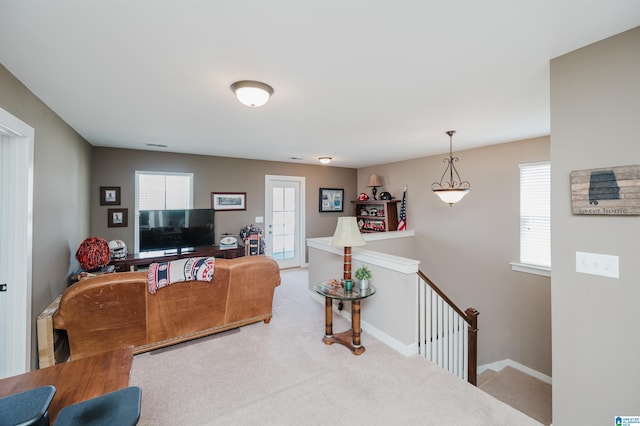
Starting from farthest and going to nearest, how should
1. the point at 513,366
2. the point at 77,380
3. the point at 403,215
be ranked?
the point at 403,215, the point at 513,366, the point at 77,380

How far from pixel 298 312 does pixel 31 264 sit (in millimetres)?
2718

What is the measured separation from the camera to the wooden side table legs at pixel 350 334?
9.07 ft

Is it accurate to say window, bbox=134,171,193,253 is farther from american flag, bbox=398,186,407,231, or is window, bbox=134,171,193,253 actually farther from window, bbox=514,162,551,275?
window, bbox=514,162,551,275

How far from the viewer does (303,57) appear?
5.68 ft

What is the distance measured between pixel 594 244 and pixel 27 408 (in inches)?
107

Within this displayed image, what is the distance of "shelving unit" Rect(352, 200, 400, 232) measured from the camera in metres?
5.79

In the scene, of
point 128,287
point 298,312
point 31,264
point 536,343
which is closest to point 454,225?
point 536,343

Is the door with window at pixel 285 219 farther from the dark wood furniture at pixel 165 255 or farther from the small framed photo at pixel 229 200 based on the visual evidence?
the dark wood furniture at pixel 165 255

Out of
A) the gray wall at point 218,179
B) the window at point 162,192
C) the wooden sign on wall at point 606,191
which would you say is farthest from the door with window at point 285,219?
the wooden sign on wall at point 606,191

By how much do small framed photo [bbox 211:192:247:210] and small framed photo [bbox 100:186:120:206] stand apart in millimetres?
1493

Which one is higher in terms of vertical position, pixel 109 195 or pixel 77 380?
pixel 109 195

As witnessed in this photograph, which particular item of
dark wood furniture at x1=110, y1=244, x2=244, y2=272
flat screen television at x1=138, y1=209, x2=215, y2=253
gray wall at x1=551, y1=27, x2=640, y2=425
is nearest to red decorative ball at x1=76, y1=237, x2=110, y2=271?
dark wood furniture at x1=110, y1=244, x2=244, y2=272

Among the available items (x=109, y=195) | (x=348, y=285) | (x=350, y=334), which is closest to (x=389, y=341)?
(x=350, y=334)

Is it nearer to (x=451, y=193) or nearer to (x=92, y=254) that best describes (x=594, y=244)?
(x=451, y=193)
